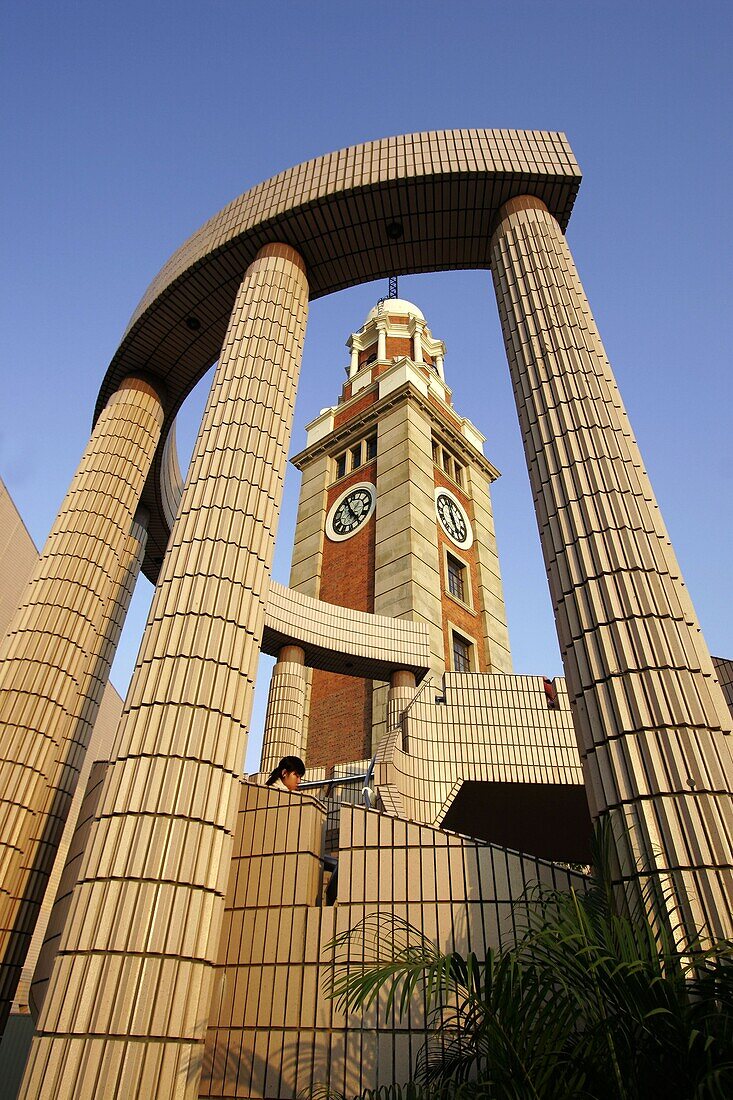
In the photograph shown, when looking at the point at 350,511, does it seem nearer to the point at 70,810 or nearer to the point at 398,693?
the point at 398,693

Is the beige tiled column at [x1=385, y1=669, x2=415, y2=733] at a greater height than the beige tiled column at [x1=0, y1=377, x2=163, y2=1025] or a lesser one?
greater

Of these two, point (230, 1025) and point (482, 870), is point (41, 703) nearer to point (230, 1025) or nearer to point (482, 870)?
point (230, 1025)

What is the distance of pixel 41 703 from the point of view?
35.7 feet

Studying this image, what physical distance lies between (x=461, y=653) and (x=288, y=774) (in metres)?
19.8

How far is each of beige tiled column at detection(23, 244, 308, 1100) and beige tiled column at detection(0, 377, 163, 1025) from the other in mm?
3588

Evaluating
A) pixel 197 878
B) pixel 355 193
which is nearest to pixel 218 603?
pixel 197 878

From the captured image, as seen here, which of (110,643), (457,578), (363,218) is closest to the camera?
(363,218)

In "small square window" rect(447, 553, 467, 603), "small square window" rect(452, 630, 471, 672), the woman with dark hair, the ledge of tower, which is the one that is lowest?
the woman with dark hair

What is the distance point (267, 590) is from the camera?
894 centimetres

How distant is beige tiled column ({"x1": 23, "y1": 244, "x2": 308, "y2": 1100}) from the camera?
5.80 m

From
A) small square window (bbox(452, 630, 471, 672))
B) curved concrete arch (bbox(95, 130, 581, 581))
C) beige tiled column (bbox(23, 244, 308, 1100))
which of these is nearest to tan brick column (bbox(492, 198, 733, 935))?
curved concrete arch (bbox(95, 130, 581, 581))

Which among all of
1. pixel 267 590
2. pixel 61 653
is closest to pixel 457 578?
pixel 61 653

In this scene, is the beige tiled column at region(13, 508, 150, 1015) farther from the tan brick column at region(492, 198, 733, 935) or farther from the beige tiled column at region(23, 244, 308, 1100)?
the tan brick column at region(492, 198, 733, 935)

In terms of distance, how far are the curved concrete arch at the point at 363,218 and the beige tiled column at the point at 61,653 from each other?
208cm
